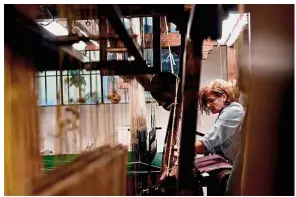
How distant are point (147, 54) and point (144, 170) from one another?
1.87 feet

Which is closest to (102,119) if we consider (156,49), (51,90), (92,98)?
(92,98)

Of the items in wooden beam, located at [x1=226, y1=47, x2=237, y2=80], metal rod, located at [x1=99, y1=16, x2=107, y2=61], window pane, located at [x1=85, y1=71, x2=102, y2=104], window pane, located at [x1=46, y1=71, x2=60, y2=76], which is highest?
metal rod, located at [x1=99, y1=16, x2=107, y2=61]

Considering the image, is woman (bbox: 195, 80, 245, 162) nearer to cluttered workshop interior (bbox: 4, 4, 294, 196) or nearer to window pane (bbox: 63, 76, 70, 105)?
cluttered workshop interior (bbox: 4, 4, 294, 196)

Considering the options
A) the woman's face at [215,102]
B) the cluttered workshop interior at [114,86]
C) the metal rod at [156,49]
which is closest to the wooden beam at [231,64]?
the cluttered workshop interior at [114,86]

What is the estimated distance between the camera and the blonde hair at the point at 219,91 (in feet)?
3.73

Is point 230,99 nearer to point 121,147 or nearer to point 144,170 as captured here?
point 121,147

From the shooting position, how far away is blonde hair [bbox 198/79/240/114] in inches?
44.8

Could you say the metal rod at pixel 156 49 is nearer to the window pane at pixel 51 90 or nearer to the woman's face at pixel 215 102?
the woman's face at pixel 215 102

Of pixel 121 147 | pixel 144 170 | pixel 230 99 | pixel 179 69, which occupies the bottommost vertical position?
pixel 144 170

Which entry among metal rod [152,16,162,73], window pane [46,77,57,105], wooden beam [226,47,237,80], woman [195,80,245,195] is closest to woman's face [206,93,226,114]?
woman [195,80,245,195]

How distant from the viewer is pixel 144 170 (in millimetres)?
1582

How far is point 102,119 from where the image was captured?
47.4 inches

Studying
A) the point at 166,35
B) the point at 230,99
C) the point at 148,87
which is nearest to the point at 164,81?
the point at 148,87

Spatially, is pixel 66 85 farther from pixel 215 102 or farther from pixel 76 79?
pixel 215 102
